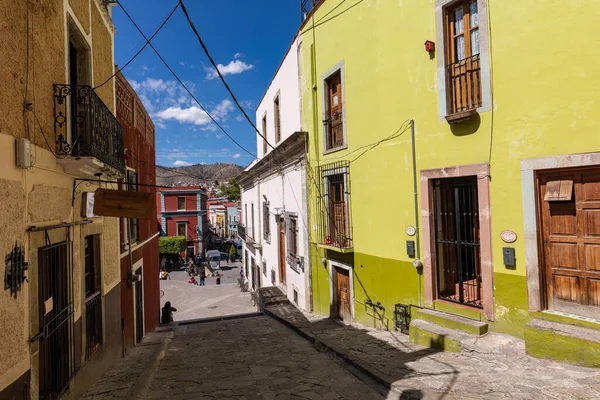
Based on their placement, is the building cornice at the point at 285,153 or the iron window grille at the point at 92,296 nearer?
the iron window grille at the point at 92,296

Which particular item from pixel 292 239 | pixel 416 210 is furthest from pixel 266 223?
pixel 416 210

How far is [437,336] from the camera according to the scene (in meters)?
5.94

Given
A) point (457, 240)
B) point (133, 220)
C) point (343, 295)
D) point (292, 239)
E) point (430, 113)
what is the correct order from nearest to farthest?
point (457, 240), point (430, 113), point (133, 220), point (343, 295), point (292, 239)

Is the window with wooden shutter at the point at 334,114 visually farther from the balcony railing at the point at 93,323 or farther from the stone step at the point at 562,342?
the balcony railing at the point at 93,323

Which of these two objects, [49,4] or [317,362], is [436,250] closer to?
[317,362]

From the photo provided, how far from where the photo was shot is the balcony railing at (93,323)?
5.49 meters

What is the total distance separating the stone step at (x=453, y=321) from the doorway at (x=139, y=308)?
714cm

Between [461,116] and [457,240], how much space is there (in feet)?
6.85

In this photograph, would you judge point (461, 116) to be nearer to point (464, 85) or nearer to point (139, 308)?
point (464, 85)

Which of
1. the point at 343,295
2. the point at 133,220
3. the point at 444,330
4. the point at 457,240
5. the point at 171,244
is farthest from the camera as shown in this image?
the point at 171,244

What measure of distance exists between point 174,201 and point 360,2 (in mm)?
32640

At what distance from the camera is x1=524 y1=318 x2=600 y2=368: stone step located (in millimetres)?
4395

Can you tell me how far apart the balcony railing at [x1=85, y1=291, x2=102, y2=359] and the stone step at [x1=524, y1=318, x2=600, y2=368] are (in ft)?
20.1

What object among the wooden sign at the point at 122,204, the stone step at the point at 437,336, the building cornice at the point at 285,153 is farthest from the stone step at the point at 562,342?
the building cornice at the point at 285,153
